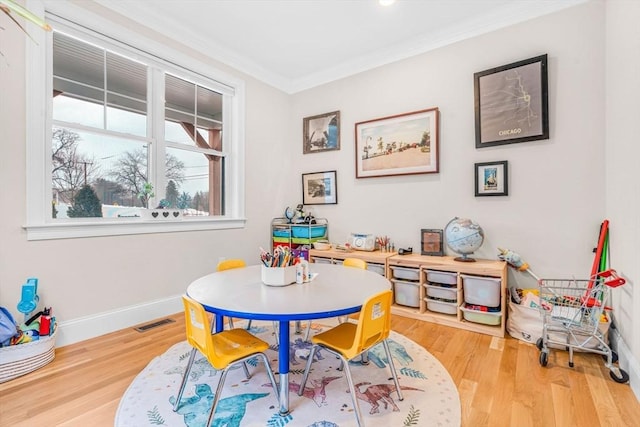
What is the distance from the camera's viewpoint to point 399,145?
3.73 metres

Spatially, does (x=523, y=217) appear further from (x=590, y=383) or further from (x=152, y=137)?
(x=152, y=137)

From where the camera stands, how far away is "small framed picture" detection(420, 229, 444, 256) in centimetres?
344

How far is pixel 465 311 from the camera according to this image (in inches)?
117

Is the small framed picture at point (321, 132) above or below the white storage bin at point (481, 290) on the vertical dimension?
above

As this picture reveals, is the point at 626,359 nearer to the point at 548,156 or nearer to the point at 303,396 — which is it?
the point at 548,156

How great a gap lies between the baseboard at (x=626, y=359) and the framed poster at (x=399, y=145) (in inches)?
79.6

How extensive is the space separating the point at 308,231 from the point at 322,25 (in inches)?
93.3

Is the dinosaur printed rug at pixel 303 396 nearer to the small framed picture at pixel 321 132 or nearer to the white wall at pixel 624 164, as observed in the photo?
the white wall at pixel 624 164

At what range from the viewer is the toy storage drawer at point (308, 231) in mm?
4159

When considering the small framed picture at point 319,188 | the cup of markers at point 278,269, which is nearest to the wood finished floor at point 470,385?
the cup of markers at point 278,269

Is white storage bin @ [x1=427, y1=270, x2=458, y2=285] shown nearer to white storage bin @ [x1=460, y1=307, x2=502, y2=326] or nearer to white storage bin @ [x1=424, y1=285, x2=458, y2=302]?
white storage bin @ [x1=424, y1=285, x2=458, y2=302]

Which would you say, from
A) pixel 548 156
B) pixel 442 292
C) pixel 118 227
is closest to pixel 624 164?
pixel 548 156

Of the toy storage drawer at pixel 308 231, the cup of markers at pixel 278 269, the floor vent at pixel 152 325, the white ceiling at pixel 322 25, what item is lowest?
the floor vent at pixel 152 325

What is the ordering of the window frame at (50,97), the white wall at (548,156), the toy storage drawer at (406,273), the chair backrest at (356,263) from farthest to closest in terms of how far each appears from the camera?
the toy storage drawer at (406,273) → the chair backrest at (356,263) → the window frame at (50,97) → the white wall at (548,156)
